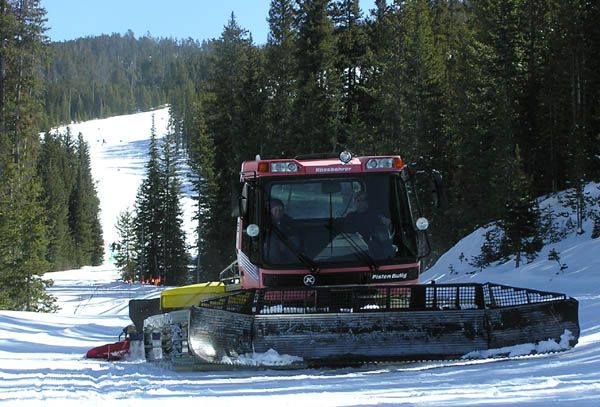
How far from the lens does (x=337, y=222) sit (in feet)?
27.7

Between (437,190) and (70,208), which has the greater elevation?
(437,190)

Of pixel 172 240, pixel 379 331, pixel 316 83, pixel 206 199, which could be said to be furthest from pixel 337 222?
pixel 172 240

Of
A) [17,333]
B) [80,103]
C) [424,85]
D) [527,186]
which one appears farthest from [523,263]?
[80,103]

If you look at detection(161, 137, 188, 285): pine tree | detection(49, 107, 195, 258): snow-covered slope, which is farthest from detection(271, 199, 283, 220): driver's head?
detection(49, 107, 195, 258): snow-covered slope

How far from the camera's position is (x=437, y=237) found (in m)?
36.0

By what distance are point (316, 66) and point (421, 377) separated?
36146 millimetres

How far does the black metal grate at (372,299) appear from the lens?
729cm

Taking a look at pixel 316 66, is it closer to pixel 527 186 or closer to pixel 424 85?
pixel 424 85

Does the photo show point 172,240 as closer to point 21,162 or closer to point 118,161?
point 21,162

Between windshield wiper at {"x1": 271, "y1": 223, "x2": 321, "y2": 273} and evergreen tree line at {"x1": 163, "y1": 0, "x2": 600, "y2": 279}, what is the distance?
13.1m

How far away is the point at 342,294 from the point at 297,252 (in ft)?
3.58

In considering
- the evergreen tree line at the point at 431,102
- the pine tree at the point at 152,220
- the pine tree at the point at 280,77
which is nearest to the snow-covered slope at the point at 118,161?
the pine tree at the point at 152,220

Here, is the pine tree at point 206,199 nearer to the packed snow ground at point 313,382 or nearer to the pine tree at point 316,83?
the pine tree at point 316,83

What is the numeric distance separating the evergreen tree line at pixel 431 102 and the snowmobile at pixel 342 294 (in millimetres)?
12571
